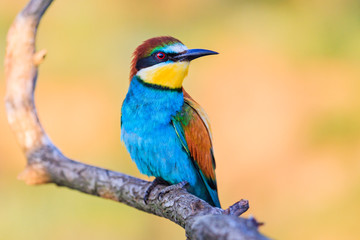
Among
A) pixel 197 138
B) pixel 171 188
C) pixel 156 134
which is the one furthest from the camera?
pixel 197 138

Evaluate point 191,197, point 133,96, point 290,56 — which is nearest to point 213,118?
point 290,56

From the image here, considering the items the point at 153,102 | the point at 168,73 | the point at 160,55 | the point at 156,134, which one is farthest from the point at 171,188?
the point at 160,55

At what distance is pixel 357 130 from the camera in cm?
523

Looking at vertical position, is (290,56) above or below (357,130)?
above

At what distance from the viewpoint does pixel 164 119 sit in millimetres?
2873

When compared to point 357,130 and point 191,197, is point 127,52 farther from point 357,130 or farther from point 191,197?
point 191,197

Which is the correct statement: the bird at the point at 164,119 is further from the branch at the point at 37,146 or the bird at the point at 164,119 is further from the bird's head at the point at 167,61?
the branch at the point at 37,146

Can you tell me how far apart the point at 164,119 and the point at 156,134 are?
9 centimetres

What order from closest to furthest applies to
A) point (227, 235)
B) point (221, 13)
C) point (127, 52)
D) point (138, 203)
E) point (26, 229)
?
point (227, 235) → point (138, 203) → point (26, 229) → point (127, 52) → point (221, 13)

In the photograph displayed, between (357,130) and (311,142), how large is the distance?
46 cm

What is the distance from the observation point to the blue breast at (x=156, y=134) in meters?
2.87

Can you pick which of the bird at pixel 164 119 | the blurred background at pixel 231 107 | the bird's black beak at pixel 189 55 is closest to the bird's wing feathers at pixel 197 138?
the bird at pixel 164 119

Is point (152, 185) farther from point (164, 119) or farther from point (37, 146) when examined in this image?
point (37, 146)

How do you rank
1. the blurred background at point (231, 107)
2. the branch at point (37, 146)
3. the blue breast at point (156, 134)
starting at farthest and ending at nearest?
the blurred background at point (231, 107) < the blue breast at point (156, 134) < the branch at point (37, 146)
